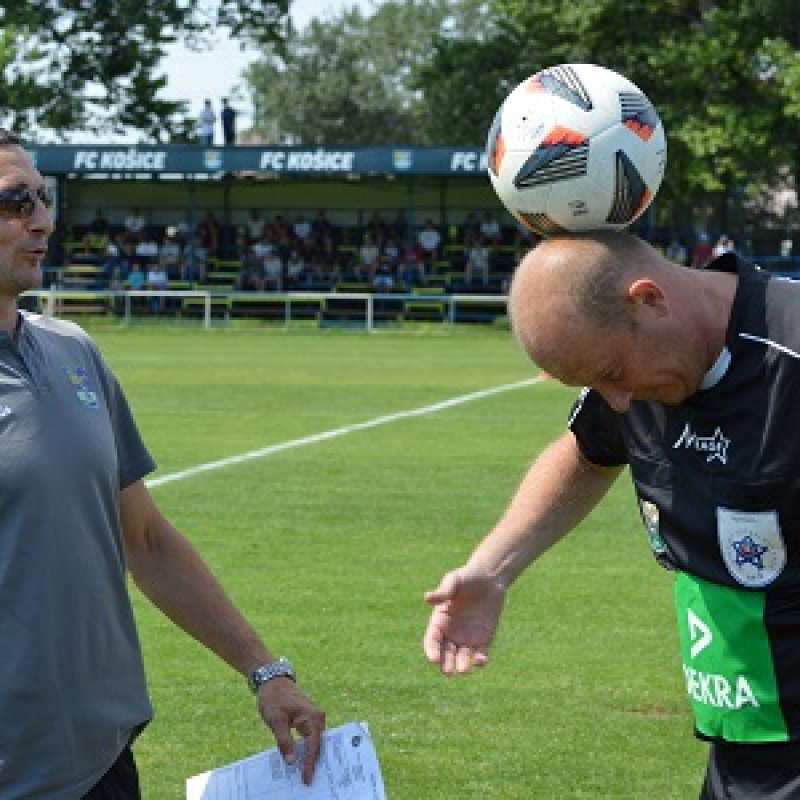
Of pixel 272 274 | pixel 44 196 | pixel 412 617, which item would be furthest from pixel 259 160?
pixel 44 196

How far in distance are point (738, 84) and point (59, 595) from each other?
46.3m

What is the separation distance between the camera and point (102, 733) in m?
4.34

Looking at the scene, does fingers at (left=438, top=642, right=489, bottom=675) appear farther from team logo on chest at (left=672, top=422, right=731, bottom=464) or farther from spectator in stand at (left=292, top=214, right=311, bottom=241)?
spectator in stand at (left=292, top=214, right=311, bottom=241)

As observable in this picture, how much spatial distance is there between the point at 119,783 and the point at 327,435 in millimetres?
15297

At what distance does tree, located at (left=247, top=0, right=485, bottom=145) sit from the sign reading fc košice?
212 ft

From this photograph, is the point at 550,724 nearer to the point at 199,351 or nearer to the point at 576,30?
the point at 199,351

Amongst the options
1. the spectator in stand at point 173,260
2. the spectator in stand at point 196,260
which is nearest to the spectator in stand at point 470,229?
the spectator in stand at point 196,260

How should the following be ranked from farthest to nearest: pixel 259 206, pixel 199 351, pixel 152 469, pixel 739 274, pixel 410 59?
pixel 410 59, pixel 259 206, pixel 199 351, pixel 152 469, pixel 739 274

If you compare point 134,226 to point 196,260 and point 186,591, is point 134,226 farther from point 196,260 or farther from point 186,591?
point 186,591

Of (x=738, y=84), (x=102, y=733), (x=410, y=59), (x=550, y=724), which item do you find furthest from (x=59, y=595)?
(x=410, y=59)

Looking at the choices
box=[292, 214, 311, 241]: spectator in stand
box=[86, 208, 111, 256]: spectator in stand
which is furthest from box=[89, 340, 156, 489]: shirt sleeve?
box=[86, 208, 111, 256]: spectator in stand

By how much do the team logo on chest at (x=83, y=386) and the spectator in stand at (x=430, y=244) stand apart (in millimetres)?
44559

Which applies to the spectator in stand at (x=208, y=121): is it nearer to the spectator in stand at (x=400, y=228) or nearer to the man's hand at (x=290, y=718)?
the spectator in stand at (x=400, y=228)

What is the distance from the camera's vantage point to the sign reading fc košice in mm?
47812
